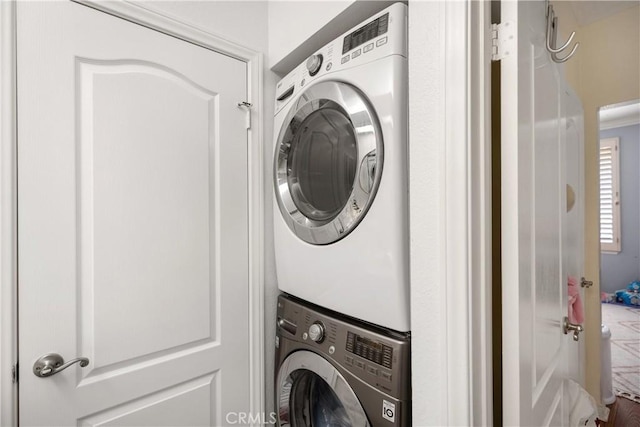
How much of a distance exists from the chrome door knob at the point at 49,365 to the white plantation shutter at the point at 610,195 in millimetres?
5567

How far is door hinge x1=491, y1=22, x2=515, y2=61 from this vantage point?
0.70m

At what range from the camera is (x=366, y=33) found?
0.92m

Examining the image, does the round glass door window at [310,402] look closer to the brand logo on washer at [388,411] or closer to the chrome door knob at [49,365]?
the brand logo on washer at [388,411]

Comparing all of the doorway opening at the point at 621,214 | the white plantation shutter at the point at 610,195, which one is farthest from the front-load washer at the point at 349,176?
the white plantation shutter at the point at 610,195

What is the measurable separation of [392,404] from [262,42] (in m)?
1.44

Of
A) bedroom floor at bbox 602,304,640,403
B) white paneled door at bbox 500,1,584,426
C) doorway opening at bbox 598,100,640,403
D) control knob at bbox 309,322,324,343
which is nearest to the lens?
white paneled door at bbox 500,1,584,426

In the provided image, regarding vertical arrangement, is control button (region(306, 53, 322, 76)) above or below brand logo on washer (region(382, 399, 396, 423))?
above

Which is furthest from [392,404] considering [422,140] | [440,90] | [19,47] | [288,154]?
[19,47]

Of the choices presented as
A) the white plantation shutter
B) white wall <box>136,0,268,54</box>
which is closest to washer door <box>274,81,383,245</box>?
white wall <box>136,0,268,54</box>

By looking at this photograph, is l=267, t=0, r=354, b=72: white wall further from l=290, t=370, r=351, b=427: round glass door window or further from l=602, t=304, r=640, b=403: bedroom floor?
l=602, t=304, r=640, b=403: bedroom floor

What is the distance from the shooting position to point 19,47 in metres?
0.85

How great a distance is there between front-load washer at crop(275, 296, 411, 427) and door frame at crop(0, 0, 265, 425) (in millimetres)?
117

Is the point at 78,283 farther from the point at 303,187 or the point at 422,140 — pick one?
the point at 422,140

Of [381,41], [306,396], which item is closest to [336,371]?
[306,396]
